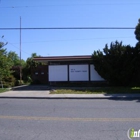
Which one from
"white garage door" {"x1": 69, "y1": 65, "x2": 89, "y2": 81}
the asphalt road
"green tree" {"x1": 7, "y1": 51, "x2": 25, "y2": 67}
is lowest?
the asphalt road

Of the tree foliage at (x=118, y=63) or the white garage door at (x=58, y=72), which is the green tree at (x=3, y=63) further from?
the tree foliage at (x=118, y=63)

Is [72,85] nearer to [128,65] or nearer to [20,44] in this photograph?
[128,65]

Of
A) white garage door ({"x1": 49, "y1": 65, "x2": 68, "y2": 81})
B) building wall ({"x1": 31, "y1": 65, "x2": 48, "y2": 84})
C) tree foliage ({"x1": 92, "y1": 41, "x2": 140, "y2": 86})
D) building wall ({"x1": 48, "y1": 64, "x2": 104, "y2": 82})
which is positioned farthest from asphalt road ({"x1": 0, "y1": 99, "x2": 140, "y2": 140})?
building wall ({"x1": 31, "y1": 65, "x2": 48, "y2": 84})

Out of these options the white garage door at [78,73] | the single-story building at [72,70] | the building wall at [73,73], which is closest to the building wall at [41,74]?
the single-story building at [72,70]

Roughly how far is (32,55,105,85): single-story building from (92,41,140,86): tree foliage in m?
1.41

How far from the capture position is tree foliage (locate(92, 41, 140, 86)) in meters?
22.4

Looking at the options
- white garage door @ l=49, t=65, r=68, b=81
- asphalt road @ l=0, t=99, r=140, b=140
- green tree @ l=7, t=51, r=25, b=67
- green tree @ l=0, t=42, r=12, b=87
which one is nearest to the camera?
asphalt road @ l=0, t=99, r=140, b=140

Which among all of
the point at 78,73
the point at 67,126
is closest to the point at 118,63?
the point at 78,73

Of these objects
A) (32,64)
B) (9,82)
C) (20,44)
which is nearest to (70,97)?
(9,82)

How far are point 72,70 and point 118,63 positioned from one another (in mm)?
5134

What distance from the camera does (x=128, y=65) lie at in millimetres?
22312

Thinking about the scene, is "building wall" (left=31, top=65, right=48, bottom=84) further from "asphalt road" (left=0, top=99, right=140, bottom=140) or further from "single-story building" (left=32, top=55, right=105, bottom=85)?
"asphalt road" (left=0, top=99, right=140, bottom=140)

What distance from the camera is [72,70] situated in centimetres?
2509

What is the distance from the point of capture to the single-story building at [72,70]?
81.6ft
